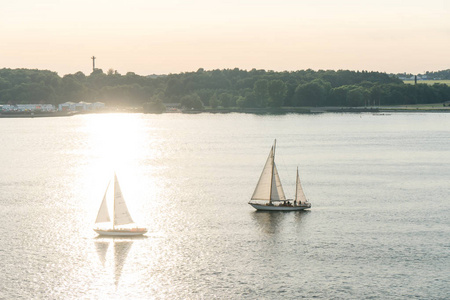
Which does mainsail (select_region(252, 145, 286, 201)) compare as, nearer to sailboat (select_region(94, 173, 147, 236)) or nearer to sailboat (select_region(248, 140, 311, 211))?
sailboat (select_region(248, 140, 311, 211))

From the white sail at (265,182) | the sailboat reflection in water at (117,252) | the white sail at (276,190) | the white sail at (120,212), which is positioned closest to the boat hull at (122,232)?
the white sail at (120,212)

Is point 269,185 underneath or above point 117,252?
above

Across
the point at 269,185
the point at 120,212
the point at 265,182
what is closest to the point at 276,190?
the point at 269,185

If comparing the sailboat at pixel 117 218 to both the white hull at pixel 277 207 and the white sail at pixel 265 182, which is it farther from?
the white sail at pixel 265 182

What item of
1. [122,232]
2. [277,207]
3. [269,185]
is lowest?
[122,232]

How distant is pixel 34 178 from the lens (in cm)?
13912

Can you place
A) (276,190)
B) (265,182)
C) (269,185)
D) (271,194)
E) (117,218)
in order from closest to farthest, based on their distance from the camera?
(117,218)
(271,194)
(269,185)
(265,182)
(276,190)

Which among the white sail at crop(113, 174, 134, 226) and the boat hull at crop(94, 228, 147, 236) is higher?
the white sail at crop(113, 174, 134, 226)

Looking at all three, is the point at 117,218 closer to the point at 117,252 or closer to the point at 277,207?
the point at 117,252

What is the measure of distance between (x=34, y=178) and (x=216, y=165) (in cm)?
4274

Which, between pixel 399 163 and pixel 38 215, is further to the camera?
pixel 399 163

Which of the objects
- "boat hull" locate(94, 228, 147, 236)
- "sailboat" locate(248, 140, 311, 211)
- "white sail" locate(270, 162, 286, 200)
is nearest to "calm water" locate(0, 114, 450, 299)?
"boat hull" locate(94, 228, 147, 236)

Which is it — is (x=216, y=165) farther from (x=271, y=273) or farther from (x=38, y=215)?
(x=271, y=273)

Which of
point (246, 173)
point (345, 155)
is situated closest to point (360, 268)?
point (246, 173)
